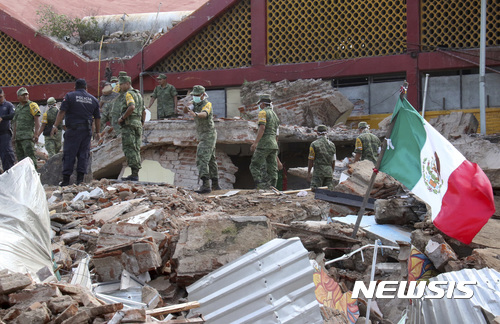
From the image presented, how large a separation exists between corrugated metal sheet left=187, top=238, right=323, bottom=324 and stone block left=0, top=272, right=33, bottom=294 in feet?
4.02

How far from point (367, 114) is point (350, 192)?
7.89 meters

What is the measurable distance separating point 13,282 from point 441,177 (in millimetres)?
3520

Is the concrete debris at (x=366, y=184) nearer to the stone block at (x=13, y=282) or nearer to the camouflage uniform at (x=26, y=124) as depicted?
the camouflage uniform at (x=26, y=124)

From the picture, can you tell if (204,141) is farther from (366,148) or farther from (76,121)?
(366,148)

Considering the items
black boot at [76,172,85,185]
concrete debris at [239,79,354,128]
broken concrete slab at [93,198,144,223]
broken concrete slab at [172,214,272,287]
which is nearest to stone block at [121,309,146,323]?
broken concrete slab at [172,214,272,287]

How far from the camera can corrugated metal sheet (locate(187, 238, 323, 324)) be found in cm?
445

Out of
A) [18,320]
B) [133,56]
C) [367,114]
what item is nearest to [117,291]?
[18,320]

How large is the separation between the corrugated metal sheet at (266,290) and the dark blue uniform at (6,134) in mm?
7256

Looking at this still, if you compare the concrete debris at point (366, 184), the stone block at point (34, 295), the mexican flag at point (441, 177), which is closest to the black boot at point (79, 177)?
the concrete debris at point (366, 184)

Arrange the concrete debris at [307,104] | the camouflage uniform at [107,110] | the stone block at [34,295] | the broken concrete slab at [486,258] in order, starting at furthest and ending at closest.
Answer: the concrete debris at [307,104] → the camouflage uniform at [107,110] → the broken concrete slab at [486,258] → the stone block at [34,295]

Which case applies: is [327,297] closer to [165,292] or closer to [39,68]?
[165,292]

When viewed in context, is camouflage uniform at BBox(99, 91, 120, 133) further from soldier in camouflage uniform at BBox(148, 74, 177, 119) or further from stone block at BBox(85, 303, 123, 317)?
stone block at BBox(85, 303, 123, 317)

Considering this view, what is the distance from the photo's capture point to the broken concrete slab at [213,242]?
5.12 meters

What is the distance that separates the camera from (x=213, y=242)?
5.45 m
